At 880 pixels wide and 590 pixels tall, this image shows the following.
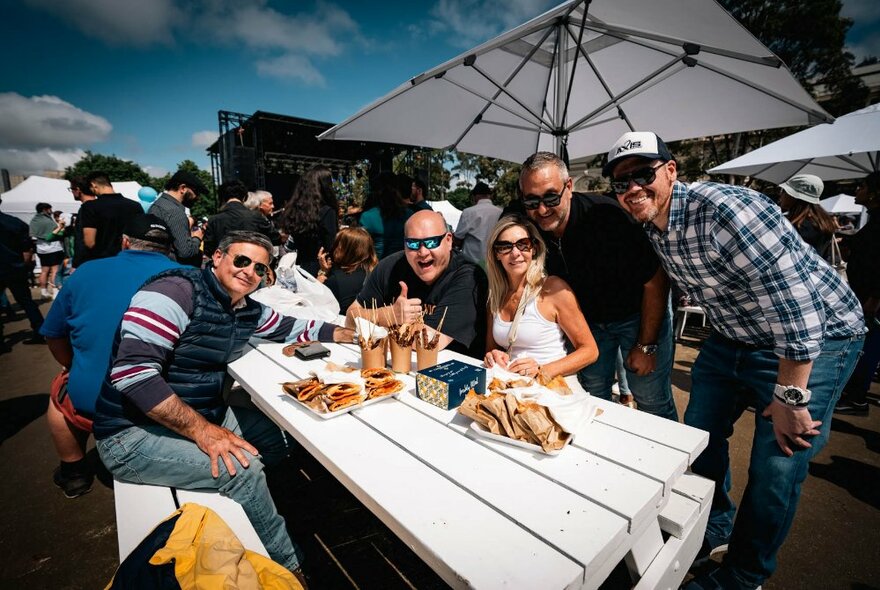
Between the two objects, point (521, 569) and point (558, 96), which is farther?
point (558, 96)

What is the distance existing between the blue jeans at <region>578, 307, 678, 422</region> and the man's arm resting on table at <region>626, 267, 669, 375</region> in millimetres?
66

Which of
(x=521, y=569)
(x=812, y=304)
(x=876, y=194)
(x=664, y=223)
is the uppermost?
(x=876, y=194)

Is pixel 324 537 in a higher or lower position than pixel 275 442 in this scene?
lower

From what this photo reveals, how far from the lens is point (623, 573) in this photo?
1.93m

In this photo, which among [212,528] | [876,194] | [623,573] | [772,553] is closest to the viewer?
[212,528]

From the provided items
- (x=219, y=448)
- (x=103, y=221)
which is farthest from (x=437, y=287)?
(x=103, y=221)

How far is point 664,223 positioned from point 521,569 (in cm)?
159

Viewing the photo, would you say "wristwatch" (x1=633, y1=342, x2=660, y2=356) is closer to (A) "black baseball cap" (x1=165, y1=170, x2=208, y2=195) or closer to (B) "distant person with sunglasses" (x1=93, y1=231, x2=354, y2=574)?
(B) "distant person with sunglasses" (x1=93, y1=231, x2=354, y2=574)

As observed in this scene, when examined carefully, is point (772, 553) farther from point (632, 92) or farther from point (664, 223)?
point (632, 92)

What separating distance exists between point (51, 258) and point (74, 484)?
10.2m

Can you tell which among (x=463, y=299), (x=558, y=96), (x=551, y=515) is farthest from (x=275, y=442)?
(x=558, y=96)

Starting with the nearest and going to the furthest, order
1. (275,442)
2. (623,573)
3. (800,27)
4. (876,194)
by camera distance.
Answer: (623,573) → (275,442) → (876,194) → (800,27)

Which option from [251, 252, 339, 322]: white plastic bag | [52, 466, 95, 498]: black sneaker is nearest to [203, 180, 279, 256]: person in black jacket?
[251, 252, 339, 322]: white plastic bag

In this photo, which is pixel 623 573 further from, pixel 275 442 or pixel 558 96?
pixel 558 96
